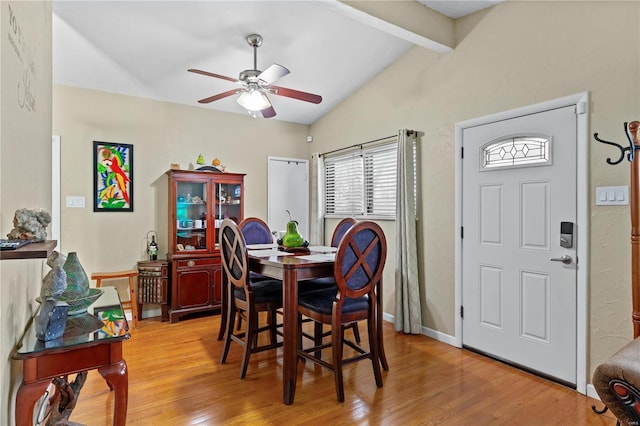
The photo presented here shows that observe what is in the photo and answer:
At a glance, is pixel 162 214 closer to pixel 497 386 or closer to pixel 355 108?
pixel 355 108

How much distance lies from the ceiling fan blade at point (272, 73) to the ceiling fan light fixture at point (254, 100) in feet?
0.43

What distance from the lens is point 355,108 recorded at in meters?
4.63

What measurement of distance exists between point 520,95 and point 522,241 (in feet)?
3.84

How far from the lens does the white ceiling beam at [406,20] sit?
271 cm

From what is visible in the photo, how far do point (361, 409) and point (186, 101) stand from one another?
3.95 metres

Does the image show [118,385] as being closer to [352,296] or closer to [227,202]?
[352,296]

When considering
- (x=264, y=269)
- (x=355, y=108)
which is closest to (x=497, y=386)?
(x=264, y=269)

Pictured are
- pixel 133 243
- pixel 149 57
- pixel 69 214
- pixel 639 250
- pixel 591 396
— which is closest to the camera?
pixel 639 250

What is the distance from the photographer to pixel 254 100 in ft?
10.0

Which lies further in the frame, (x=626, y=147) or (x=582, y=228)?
(x=582, y=228)

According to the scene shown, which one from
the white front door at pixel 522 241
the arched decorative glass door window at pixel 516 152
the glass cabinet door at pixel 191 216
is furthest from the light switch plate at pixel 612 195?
the glass cabinet door at pixel 191 216

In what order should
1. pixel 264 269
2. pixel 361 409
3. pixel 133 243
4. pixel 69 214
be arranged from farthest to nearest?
pixel 133 243 → pixel 69 214 → pixel 264 269 → pixel 361 409

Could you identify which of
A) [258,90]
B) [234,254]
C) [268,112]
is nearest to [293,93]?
[258,90]

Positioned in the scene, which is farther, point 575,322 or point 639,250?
point 575,322
